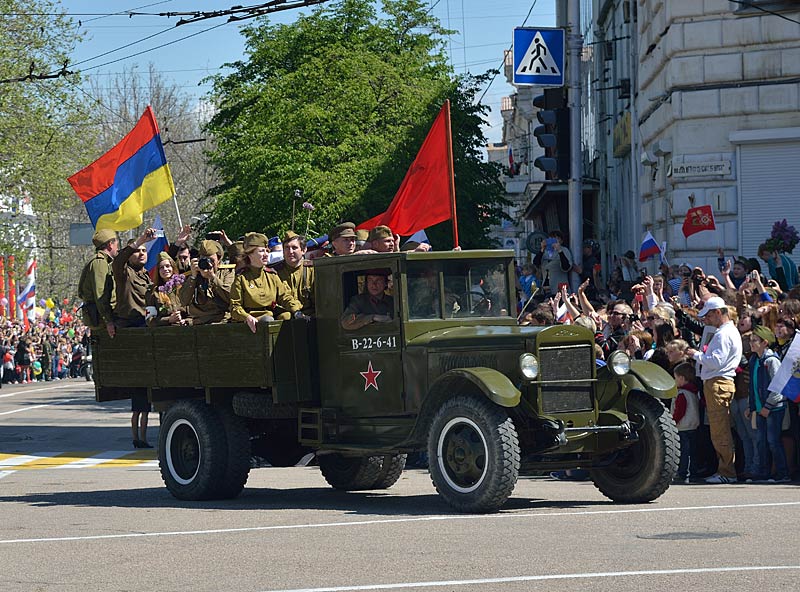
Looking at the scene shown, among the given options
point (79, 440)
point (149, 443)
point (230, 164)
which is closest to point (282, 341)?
point (149, 443)

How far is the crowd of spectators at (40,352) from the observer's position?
5741cm

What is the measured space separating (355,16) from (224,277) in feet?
119

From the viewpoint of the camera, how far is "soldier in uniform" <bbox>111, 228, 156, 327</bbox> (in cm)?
1598

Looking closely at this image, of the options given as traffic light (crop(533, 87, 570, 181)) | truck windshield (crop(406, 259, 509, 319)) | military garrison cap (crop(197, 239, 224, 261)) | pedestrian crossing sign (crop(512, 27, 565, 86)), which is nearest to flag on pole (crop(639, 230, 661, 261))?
pedestrian crossing sign (crop(512, 27, 565, 86))

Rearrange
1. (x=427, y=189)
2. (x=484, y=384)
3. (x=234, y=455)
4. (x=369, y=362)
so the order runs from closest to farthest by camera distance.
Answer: (x=484, y=384) < (x=369, y=362) < (x=234, y=455) < (x=427, y=189)

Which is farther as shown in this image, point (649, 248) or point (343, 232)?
point (649, 248)

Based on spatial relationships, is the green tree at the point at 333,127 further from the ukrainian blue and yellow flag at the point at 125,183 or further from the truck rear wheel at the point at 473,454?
the truck rear wheel at the point at 473,454

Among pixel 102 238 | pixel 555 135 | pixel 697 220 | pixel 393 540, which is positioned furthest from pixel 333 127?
pixel 393 540

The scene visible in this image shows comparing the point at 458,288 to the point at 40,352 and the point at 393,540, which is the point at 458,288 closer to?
the point at 393,540

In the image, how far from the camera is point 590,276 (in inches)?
1056

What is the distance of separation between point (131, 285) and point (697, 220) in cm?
1076

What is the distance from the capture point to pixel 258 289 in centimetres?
1443

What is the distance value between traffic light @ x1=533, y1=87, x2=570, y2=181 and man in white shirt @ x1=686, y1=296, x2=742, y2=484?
399 centimetres

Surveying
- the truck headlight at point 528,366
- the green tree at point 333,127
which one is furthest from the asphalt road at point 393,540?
the green tree at point 333,127
